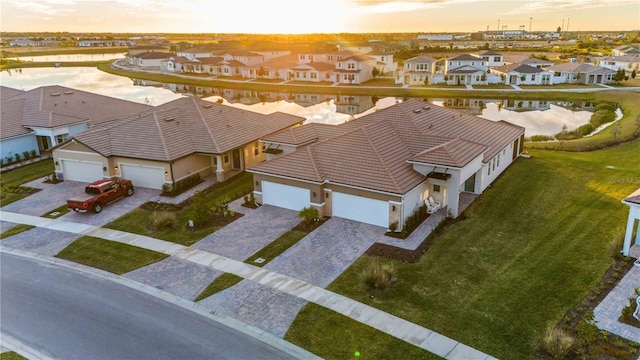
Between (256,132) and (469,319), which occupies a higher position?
(256,132)

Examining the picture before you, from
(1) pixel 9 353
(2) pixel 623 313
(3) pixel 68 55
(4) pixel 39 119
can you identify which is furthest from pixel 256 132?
(3) pixel 68 55

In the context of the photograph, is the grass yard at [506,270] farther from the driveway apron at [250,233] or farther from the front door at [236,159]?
the front door at [236,159]

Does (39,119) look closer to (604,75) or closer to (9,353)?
(9,353)

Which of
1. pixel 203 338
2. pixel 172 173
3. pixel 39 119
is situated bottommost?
pixel 203 338

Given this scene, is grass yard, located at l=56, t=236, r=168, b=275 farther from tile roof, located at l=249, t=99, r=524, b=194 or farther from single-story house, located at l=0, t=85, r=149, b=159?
single-story house, located at l=0, t=85, r=149, b=159

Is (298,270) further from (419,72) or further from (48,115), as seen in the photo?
(419,72)

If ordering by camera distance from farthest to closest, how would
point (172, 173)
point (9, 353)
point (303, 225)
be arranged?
point (172, 173) → point (303, 225) → point (9, 353)
